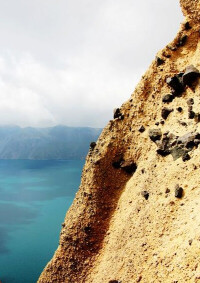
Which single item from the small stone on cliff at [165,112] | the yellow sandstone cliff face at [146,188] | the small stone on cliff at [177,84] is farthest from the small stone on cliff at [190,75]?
the small stone on cliff at [165,112]

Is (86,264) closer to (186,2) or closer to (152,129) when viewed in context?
(152,129)

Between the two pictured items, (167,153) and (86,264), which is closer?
(167,153)

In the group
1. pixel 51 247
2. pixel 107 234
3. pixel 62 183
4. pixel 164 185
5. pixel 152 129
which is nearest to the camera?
pixel 164 185

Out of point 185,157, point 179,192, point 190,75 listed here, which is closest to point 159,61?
point 190,75

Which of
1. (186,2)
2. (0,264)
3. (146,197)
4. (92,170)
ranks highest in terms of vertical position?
(186,2)

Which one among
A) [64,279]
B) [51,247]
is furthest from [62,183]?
[64,279]

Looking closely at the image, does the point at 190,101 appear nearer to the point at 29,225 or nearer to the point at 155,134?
the point at 155,134
